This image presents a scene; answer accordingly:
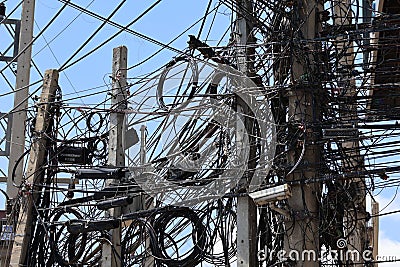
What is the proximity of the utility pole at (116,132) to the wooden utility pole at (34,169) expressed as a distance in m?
1.05

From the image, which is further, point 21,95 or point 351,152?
point 21,95

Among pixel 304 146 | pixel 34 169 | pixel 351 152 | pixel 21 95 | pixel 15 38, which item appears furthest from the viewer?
pixel 15 38

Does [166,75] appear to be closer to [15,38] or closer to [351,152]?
[351,152]

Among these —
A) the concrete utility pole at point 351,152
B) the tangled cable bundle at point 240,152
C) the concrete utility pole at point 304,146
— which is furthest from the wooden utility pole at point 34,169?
the concrete utility pole at point 351,152

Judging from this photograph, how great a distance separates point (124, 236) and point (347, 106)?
3.45 m

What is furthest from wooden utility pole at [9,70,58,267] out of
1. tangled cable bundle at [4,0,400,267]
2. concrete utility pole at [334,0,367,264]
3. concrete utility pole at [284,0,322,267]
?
concrete utility pole at [334,0,367,264]

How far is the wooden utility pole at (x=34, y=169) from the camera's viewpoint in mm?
10875

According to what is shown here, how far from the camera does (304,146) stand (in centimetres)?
900

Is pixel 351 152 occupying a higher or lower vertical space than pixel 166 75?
lower

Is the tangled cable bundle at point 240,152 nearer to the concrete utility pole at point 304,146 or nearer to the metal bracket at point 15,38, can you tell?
the concrete utility pole at point 304,146

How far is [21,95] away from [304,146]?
6003 millimetres

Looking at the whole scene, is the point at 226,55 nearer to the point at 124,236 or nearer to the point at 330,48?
the point at 330,48

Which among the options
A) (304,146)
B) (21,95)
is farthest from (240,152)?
(21,95)

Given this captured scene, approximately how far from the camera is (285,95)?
957 cm
